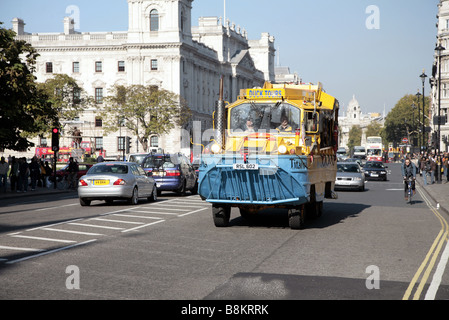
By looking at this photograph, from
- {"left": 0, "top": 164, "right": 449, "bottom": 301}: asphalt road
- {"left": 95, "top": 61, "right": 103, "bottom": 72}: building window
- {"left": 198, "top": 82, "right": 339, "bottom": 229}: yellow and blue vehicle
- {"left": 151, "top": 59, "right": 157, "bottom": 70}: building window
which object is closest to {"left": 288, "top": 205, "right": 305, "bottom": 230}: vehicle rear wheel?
{"left": 198, "top": 82, "right": 339, "bottom": 229}: yellow and blue vehicle

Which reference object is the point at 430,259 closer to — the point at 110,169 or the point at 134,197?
the point at 134,197

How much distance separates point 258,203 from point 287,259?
162 inches

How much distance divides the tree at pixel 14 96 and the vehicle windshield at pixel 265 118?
57.5ft

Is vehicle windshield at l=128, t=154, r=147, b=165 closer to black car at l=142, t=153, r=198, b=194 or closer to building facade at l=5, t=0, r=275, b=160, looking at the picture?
black car at l=142, t=153, r=198, b=194

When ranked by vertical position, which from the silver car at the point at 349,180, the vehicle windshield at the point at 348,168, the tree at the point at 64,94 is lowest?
the silver car at the point at 349,180

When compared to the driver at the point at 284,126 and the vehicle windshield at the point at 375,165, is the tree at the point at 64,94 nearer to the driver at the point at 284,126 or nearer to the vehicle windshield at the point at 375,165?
the vehicle windshield at the point at 375,165

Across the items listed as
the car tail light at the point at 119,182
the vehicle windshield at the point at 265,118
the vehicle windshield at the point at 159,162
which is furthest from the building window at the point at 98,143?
the vehicle windshield at the point at 265,118

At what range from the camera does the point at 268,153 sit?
15.5 metres

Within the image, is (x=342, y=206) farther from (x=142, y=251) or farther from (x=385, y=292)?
(x=385, y=292)

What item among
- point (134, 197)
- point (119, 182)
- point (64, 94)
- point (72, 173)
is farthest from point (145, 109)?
A: point (119, 182)

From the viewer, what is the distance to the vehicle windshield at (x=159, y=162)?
29667mm

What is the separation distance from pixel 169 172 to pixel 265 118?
13.2 m

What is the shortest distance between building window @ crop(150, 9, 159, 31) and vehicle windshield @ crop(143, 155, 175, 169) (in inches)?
2836

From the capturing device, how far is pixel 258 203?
50.8 feet
